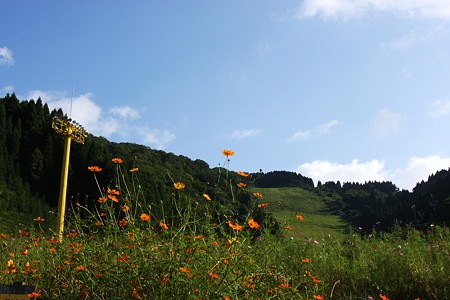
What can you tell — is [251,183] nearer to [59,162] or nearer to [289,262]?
[289,262]

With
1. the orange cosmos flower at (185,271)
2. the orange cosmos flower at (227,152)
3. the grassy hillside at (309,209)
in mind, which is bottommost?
the orange cosmos flower at (185,271)

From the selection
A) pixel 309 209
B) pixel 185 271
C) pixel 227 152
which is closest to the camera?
pixel 185 271

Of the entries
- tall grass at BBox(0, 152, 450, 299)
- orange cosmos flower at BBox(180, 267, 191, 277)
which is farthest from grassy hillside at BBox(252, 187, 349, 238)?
orange cosmos flower at BBox(180, 267, 191, 277)

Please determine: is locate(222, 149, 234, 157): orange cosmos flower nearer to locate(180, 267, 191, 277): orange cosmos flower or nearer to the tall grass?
the tall grass

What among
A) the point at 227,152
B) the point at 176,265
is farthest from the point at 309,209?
the point at 176,265

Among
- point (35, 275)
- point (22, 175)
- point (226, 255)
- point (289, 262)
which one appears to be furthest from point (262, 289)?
point (22, 175)

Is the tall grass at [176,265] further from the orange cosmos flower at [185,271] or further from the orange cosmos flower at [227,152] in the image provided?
the orange cosmos flower at [227,152]

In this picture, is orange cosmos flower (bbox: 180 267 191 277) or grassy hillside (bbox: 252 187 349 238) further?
grassy hillside (bbox: 252 187 349 238)

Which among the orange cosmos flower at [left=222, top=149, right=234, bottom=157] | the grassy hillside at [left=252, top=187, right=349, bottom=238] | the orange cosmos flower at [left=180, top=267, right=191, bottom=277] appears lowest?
the orange cosmos flower at [left=180, top=267, right=191, bottom=277]

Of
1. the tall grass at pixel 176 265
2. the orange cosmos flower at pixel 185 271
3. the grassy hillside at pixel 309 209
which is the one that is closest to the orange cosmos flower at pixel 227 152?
the tall grass at pixel 176 265

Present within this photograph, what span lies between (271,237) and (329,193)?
130 meters

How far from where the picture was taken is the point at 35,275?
11.1 ft

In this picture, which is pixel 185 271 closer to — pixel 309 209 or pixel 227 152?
pixel 227 152

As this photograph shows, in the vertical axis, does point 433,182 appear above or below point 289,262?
above
